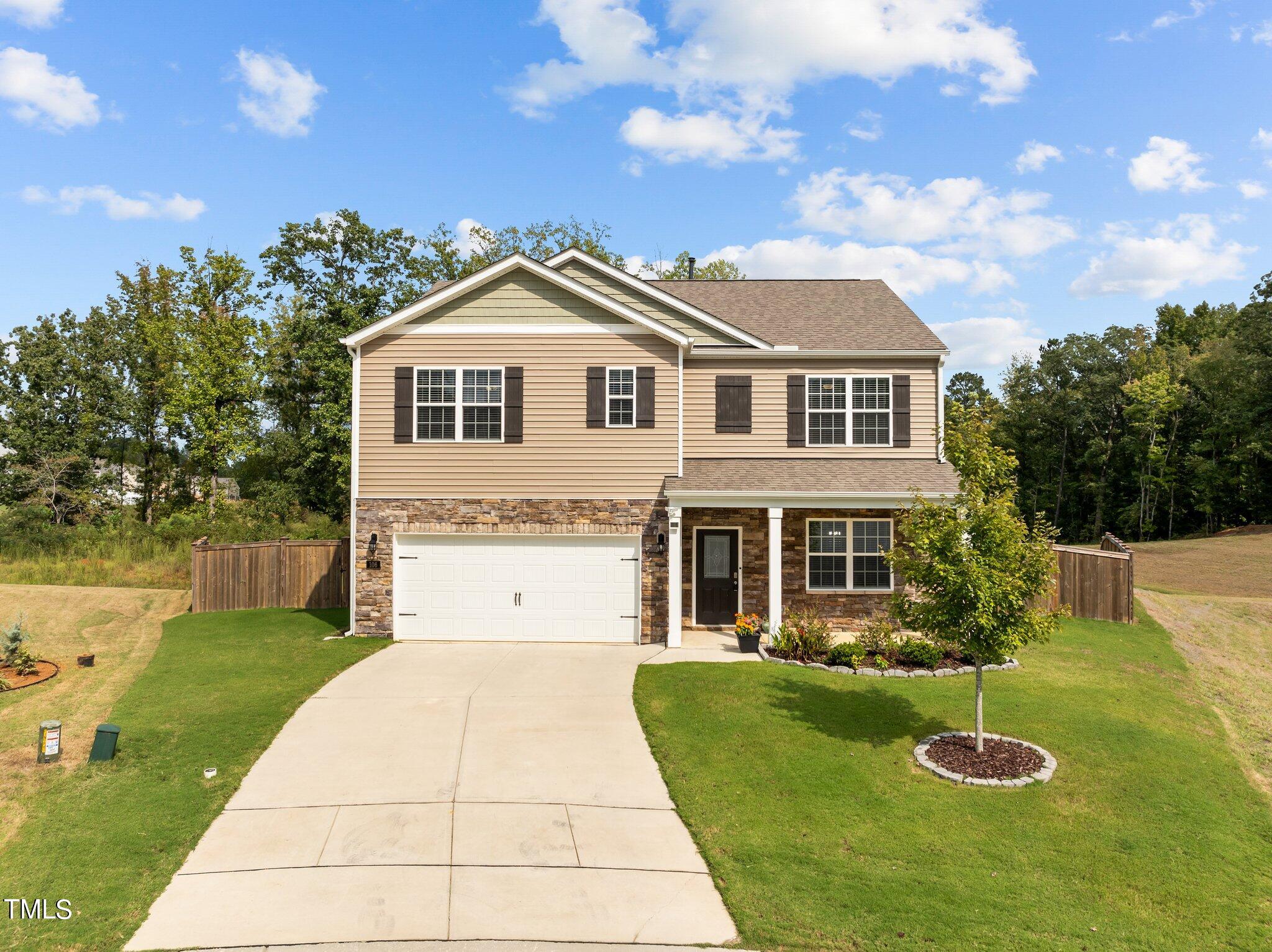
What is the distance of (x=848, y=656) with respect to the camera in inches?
495

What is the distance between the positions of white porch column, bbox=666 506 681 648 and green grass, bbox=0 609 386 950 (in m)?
5.72

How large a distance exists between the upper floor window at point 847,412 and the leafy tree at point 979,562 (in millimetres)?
6815

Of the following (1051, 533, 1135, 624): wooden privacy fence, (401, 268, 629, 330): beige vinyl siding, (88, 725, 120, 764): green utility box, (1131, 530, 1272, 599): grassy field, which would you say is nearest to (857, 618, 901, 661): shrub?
(1051, 533, 1135, 624): wooden privacy fence

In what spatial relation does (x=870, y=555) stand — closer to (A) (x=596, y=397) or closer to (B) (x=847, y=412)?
(B) (x=847, y=412)

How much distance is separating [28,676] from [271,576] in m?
6.82

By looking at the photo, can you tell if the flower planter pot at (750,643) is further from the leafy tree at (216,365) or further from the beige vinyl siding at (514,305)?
the leafy tree at (216,365)

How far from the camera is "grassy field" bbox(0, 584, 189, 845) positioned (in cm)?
834

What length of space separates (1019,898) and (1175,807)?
2995 mm

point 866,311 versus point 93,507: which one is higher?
point 866,311

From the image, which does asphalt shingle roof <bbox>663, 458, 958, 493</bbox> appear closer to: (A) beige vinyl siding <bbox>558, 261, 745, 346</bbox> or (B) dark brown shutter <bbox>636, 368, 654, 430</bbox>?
(B) dark brown shutter <bbox>636, 368, 654, 430</bbox>

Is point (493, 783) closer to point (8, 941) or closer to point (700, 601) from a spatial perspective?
point (8, 941)

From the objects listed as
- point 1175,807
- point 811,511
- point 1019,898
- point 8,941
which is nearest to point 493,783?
point 8,941

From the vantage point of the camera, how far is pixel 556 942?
5.42 metres

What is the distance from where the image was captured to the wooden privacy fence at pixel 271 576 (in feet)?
60.6
